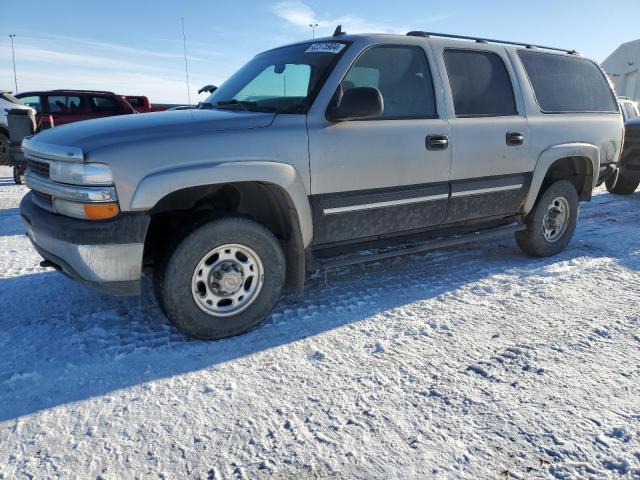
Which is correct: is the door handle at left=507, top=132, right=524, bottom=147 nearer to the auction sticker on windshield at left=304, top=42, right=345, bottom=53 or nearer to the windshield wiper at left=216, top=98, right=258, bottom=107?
the auction sticker on windshield at left=304, top=42, right=345, bottom=53

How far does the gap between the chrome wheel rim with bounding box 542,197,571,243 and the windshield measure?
2.71m

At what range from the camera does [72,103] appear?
1157 cm

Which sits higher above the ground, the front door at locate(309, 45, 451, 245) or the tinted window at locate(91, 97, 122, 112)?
the tinted window at locate(91, 97, 122, 112)

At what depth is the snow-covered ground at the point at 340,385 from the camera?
1995mm

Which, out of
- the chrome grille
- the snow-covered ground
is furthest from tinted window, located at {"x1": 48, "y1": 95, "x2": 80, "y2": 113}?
the chrome grille

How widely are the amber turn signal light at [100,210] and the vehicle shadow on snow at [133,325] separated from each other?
819 millimetres

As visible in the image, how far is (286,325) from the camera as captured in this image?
10.7ft

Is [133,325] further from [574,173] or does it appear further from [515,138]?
[574,173]

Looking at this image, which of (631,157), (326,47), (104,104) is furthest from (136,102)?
(631,157)

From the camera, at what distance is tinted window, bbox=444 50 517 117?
153 inches

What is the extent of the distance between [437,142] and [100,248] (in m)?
2.46

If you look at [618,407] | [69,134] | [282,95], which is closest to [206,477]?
[618,407]

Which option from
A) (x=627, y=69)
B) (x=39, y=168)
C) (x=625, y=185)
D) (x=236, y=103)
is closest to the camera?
(x=39, y=168)

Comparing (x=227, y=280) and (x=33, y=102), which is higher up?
(x=33, y=102)
